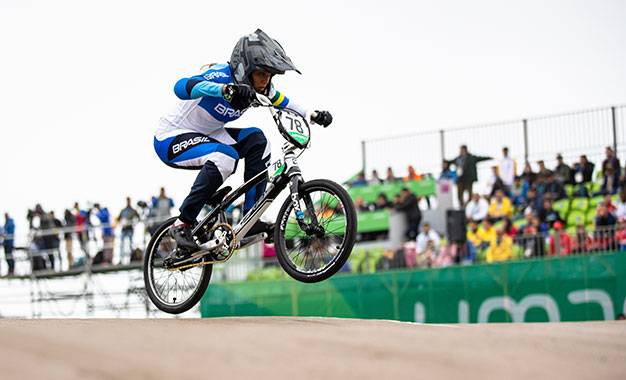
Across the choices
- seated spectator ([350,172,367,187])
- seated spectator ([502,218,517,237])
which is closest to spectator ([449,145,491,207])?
seated spectator ([502,218,517,237])

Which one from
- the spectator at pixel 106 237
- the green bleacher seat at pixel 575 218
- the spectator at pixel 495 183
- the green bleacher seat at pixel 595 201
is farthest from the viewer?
the spectator at pixel 106 237

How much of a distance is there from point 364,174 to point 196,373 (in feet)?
56.3

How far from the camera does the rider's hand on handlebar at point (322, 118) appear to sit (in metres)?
8.50

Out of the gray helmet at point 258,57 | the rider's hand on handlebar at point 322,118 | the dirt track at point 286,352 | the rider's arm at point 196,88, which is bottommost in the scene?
the dirt track at point 286,352

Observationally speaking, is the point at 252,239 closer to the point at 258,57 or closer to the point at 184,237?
the point at 184,237

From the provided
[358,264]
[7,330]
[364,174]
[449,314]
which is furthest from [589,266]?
[7,330]

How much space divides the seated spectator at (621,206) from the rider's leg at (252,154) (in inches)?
350

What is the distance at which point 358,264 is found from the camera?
59.9ft

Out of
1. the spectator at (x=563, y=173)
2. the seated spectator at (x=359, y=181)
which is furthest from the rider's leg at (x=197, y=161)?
the seated spectator at (x=359, y=181)

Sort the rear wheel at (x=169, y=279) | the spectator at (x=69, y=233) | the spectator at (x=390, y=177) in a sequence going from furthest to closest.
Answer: the spectator at (x=69, y=233), the spectator at (x=390, y=177), the rear wheel at (x=169, y=279)

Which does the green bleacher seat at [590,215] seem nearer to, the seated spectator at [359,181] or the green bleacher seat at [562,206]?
the green bleacher seat at [562,206]

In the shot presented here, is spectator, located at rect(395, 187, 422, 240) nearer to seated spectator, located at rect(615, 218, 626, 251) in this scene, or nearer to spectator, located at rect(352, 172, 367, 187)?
spectator, located at rect(352, 172, 367, 187)

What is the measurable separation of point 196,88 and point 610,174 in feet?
35.2

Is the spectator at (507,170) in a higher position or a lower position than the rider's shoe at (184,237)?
higher
